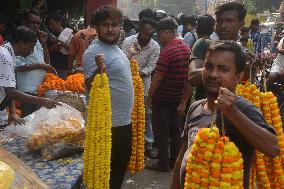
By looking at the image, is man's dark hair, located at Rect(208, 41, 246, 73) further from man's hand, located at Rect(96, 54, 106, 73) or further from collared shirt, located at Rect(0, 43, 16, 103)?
collared shirt, located at Rect(0, 43, 16, 103)

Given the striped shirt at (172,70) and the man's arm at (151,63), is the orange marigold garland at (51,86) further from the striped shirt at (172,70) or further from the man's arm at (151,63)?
the man's arm at (151,63)

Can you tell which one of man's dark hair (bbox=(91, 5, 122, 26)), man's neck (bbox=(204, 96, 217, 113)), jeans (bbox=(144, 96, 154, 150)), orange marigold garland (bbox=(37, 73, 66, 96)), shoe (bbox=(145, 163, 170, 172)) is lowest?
shoe (bbox=(145, 163, 170, 172))

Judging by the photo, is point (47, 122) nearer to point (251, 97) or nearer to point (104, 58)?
point (104, 58)

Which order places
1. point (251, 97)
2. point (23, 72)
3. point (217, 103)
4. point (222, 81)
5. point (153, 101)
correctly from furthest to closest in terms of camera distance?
point (153, 101) → point (23, 72) → point (251, 97) → point (222, 81) → point (217, 103)

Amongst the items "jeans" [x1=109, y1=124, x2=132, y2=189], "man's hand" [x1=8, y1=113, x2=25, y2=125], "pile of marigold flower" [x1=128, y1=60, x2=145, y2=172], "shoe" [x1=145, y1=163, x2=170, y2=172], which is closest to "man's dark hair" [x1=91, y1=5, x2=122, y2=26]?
"jeans" [x1=109, y1=124, x2=132, y2=189]

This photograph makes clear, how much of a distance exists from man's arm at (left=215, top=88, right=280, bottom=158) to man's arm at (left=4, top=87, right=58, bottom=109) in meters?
2.19

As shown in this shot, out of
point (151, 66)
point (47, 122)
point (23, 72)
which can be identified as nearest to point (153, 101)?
point (151, 66)

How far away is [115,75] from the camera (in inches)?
142

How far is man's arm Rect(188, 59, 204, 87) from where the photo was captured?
3.09 meters

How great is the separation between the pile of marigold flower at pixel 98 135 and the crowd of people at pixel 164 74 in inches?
7.4

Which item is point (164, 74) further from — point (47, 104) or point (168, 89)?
point (47, 104)

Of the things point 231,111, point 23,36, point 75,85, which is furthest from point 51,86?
point 231,111

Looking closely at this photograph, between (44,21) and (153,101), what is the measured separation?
4.58 m

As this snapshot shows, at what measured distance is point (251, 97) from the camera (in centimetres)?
270
